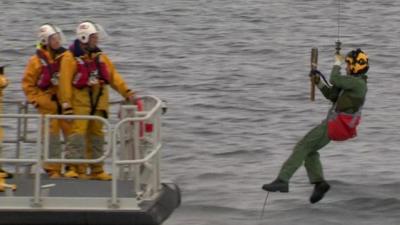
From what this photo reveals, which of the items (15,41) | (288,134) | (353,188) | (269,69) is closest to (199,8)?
(15,41)

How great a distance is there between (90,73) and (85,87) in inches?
4.8

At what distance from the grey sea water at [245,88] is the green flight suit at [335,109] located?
4.39 feet

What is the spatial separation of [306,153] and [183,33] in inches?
733

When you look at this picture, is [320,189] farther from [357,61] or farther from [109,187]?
[109,187]

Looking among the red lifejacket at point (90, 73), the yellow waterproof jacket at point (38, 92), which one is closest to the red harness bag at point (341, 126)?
the red lifejacket at point (90, 73)

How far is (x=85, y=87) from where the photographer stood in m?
10.7

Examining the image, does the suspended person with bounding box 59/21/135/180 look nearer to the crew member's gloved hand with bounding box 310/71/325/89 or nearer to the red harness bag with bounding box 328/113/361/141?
the crew member's gloved hand with bounding box 310/71/325/89

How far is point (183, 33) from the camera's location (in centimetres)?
3008

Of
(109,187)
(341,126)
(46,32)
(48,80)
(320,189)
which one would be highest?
(46,32)

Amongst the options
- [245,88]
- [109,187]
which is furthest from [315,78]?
[245,88]

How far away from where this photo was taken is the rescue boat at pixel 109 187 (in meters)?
9.67

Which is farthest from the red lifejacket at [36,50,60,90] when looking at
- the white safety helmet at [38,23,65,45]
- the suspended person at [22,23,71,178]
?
the white safety helmet at [38,23,65,45]

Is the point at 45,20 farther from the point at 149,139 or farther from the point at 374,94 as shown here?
the point at 149,139

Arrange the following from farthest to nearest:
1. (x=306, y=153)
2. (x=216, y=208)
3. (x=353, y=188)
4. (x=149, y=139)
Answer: (x=353, y=188) → (x=216, y=208) → (x=306, y=153) → (x=149, y=139)
